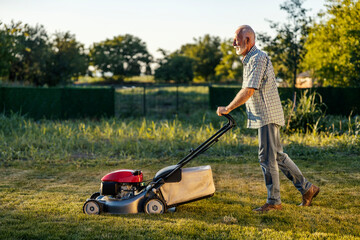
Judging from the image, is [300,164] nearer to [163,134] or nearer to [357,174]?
[357,174]

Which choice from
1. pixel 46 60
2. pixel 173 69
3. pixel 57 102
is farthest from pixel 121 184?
pixel 173 69

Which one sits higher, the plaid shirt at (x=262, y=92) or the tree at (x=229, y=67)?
the tree at (x=229, y=67)

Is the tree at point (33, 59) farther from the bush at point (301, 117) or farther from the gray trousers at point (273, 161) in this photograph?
the gray trousers at point (273, 161)

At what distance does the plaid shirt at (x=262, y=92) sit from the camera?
13.5 ft

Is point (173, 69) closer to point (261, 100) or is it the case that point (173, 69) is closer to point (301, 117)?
point (301, 117)

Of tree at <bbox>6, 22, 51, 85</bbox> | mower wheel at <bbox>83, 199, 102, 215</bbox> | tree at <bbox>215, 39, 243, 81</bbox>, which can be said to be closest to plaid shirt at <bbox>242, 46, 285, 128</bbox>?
mower wheel at <bbox>83, 199, 102, 215</bbox>

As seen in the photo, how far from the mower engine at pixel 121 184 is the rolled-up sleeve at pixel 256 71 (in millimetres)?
1527

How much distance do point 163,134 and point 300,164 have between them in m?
3.46

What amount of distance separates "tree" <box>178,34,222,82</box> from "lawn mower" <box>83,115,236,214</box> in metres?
45.3

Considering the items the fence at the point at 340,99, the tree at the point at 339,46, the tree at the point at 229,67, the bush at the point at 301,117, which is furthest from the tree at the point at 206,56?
the bush at the point at 301,117

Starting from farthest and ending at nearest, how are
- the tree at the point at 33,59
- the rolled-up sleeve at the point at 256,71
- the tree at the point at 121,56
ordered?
the tree at the point at 121,56, the tree at the point at 33,59, the rolled-up sleeve at the point at 256,71

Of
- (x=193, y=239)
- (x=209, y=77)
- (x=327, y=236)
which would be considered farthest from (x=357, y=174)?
(x=209, y=77)

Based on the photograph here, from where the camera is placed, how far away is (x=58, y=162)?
7.46 metres

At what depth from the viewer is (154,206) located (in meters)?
4.27
